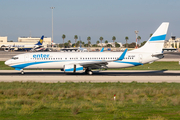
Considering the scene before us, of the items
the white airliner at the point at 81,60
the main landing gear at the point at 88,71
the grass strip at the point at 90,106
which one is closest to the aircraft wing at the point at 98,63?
the white airliner at the point at 81,60

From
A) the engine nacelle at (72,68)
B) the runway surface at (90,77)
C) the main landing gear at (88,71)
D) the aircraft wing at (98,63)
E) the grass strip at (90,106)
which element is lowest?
the grass strip at (90,106)

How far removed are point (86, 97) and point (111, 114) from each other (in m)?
5.87

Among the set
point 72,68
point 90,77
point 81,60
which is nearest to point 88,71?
point 81,60

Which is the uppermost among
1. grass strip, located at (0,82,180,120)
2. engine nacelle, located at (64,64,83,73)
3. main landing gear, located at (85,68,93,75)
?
engine nacelle, located at (64,64,83,73)

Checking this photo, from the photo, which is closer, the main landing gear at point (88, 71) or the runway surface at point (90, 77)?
the runway surface at point (90, 77)

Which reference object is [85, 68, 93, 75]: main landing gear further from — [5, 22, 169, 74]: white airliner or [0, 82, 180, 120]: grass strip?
[0, 82, 180, 120]: grass strip

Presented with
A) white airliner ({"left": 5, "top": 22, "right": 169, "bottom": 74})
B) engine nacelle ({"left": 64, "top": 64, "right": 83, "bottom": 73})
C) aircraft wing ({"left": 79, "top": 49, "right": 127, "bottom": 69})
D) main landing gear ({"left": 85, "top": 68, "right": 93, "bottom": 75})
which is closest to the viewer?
engine nacelle ({"left": 64, "top": 64, "right": 83, "bottom": 73})

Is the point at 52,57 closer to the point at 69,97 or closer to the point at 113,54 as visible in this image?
the point at 113,54

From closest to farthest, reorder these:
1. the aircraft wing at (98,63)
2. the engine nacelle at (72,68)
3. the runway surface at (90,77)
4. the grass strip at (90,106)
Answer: the grass strip at (90,106) < the runway surface at (90,77) < the engine nacelle at (72,68) < the aircraft wing at (98,63)

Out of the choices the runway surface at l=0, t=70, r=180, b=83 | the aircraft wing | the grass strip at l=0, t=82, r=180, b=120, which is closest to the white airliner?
the aircraft wing

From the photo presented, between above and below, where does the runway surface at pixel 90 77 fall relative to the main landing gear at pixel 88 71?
below

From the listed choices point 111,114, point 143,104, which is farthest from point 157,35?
point 111,114

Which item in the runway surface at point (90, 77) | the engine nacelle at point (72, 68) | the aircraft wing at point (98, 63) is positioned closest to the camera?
the runway surface at point (90, 77)

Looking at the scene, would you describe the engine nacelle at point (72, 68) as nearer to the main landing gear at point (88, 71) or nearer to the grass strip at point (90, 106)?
the main landing gear at point (88, 71)
